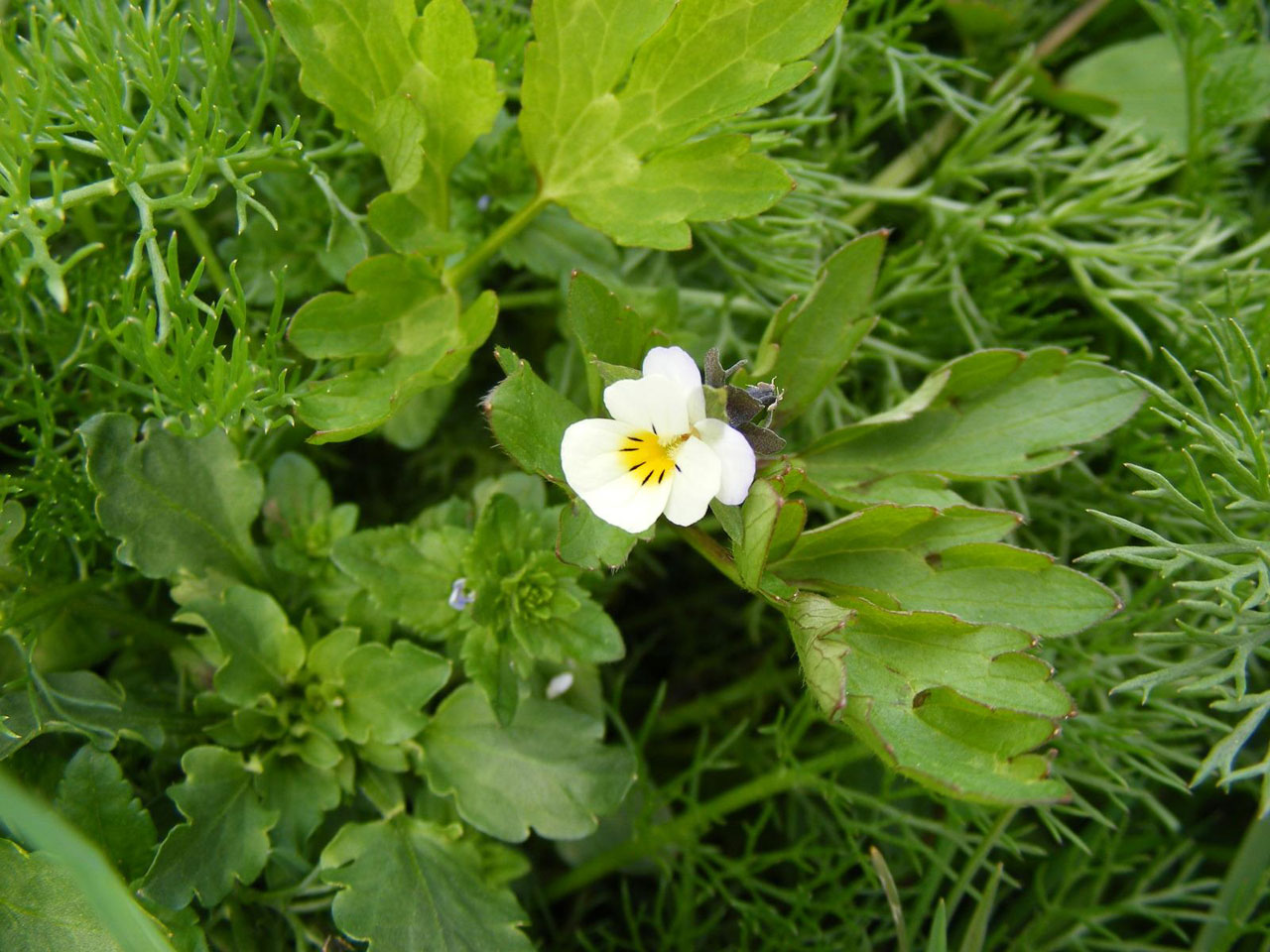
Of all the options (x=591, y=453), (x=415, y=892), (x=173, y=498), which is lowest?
(x=415, y=892)

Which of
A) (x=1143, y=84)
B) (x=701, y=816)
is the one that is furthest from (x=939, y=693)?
(x=1143, y=84)

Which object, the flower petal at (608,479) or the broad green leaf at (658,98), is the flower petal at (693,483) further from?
the broad green leaf at (658,98)

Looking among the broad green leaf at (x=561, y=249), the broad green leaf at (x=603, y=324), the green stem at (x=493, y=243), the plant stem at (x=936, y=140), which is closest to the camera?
the broad green leaf at (x=603, y=324)

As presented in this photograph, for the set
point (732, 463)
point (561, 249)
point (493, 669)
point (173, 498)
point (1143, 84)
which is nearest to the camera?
point (732, 463)

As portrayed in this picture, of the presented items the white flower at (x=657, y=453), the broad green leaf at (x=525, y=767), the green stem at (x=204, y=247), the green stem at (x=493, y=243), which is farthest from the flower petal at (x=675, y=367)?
the green stem at (x=204, y=247)

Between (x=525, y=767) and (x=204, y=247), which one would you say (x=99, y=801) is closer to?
(x=525, y=767)

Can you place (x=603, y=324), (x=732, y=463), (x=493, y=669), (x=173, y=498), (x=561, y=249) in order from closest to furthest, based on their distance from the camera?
(x=732, y=463)
(x=603, y=324)
(x=493, y=669)
(x=173, y=498)
(x=561, y=249)

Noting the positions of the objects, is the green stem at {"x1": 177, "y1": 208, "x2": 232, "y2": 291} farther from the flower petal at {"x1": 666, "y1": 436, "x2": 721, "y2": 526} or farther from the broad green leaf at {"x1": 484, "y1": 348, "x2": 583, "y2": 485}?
the flower petal at {"x1": 666, "y1": 436, "x2": 721, "y2": 526}
